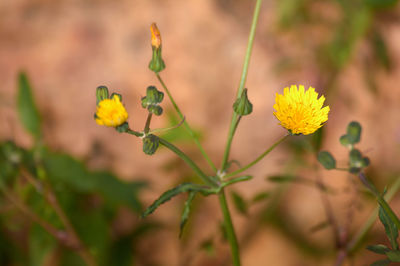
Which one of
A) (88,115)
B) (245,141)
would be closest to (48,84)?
(88,115)

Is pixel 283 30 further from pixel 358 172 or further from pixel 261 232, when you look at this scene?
pixel 358 172

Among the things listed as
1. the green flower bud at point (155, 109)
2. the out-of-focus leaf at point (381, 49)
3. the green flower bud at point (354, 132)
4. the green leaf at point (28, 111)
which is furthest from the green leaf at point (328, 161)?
the out-of-focus leaf at point (381, 49)

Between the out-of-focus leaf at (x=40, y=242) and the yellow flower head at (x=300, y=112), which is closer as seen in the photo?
the yellow flower head at (x=300, y=112)

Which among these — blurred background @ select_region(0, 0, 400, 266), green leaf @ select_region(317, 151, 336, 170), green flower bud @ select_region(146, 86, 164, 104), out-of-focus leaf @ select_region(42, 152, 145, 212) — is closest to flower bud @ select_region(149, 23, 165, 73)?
green flower bud @ select_region(146, 86, 164, 104)

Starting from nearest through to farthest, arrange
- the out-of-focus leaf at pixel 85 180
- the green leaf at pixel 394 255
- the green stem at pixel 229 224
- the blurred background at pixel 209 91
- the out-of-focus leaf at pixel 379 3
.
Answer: the green leaf at pixel 394 255
the green stem at pixel 229 224
the out-of-focus leaf at pixel 85 180
the out-of-focus leaf at pixel 379 3
the blurred background at pixel 209 91

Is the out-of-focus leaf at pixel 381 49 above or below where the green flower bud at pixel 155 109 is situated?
above

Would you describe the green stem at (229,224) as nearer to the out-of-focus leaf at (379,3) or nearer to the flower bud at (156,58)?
the flower bud at (156,58)

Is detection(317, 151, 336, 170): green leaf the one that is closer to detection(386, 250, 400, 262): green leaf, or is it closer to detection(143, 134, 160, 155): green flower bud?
detection(386, 250, 400, 262): green leaf
